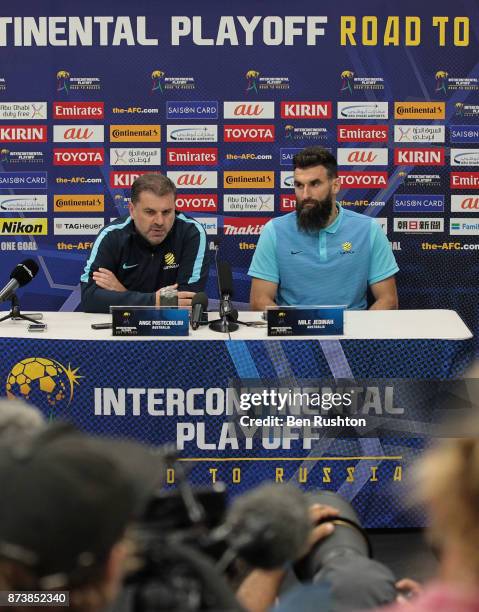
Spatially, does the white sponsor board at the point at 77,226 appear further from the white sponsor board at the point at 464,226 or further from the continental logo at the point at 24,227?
the white sponsor board at the point at 464,226

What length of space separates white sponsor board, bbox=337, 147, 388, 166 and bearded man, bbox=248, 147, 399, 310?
2.44ft

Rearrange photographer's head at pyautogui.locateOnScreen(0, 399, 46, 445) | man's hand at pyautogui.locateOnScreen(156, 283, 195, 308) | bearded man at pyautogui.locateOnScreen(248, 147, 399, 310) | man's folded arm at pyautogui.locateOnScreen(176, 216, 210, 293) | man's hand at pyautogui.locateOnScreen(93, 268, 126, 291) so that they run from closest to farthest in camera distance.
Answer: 1. photographer's head at pyautogui.locateOnScreen(0, 399, 46, 445)
2. man's hand at pyautogui.locateOnScreen(156, 283, 195, 308)
3. man's hand at pyautogui.locateOnScreen(93, 268, 126, 291)
4. man's folded arm at pyautogui.locateOnScreen(176, 216, 210, 293)
5. bearded man at pyautogui.locateOnScreen(248, 147, 399, 310)

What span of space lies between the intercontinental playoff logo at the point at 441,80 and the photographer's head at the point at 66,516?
17.2ft

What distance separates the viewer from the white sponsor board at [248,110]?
6.01 metres

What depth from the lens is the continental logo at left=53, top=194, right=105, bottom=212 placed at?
6090 millimetres

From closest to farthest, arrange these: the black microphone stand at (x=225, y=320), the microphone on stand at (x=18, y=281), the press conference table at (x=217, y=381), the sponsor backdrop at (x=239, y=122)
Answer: the press conference table at (x=217, y=381) → the black microphone stand at (x=225, y=320) → the microphone on stand at (x=18, y=281) → the sponsor backdrop at (x=239, y=122)

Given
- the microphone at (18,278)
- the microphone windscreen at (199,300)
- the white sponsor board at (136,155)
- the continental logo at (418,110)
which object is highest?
the continental logo at (418,110)

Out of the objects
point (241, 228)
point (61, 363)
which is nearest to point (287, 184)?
point (241, 228)

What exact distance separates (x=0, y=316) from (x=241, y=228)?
190 centimetres

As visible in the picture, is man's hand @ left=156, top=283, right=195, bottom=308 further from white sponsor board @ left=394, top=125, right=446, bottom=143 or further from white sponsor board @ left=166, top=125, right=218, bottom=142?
white sponsor board @ left=394, top=125, right=446, bottom=143

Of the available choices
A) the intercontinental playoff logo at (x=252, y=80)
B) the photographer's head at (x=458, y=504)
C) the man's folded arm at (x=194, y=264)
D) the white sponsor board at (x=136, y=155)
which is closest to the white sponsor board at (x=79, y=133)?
the white sponsor board at (x=136, y=155)

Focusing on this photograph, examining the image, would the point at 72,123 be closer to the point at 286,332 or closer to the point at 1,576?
the point at 286,332

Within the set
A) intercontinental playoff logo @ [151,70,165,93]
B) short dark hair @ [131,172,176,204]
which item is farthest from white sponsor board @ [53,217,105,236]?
short dark hair @ [131,172,176,204]

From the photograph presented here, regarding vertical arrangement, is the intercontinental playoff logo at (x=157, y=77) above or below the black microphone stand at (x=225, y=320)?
above
